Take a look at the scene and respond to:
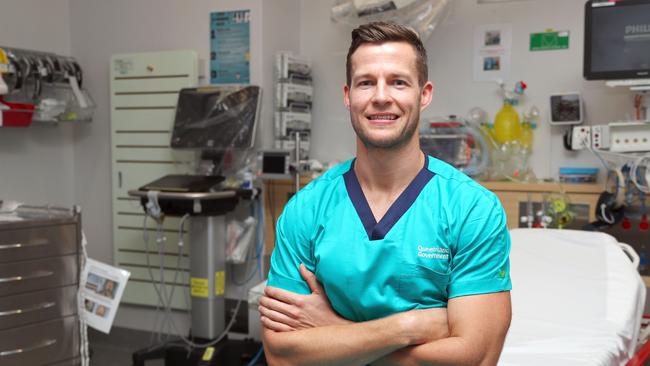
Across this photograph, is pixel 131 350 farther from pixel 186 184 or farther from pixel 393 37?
pixel 393 37

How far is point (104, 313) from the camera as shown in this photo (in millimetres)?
2664

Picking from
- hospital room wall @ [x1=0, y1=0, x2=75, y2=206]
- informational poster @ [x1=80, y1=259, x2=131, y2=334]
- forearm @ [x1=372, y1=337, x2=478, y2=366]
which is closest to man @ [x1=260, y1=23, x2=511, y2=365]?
forearm @ [x1=372, y1=337, x2=478, y2=366]

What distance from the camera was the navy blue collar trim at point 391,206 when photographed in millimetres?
1322

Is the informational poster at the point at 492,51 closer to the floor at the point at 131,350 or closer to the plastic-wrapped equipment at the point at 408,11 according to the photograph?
the plastic-wrapped equipment at the point at 408,11

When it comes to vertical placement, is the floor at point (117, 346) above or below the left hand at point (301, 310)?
below

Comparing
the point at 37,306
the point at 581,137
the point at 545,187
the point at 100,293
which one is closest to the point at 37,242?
the point at 37,306

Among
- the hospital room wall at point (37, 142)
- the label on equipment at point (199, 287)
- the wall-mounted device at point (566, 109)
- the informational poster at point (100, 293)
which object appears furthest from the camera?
the hospital room wall at point (37, 142)

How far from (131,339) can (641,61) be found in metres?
3.23

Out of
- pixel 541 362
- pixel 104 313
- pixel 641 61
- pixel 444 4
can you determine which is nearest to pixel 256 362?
pixel 104 313

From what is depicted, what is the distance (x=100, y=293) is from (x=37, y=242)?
42 cm

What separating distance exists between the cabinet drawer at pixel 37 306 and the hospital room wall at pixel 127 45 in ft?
3.44

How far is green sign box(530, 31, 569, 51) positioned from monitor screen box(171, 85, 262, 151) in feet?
4.83

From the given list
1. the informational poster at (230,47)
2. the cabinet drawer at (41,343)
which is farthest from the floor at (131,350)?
the informational poster at (230,47)

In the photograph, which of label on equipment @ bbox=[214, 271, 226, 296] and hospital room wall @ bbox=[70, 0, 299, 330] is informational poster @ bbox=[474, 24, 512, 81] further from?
label on equipment @ bbox=[214, 271, 226, 296]
